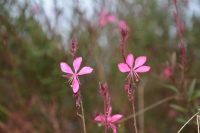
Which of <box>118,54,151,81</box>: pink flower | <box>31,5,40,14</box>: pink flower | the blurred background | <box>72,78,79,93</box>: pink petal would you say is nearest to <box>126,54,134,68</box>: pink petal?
<box>118,54,151,81</box>: pink flower

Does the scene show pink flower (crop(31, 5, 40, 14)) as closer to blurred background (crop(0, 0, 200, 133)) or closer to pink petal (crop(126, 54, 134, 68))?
blurred background (crop(0, 0, 200, 133))

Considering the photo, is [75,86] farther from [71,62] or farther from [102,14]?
[102,14]

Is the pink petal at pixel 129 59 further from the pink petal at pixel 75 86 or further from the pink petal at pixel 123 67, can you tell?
the pink petal at pixel 75 86

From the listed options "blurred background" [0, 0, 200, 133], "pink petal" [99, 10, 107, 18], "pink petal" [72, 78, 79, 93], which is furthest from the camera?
"pink petal" [99, 10, 107, 18]

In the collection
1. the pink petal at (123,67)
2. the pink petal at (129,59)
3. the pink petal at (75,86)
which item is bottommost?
the pink petal at (75,86)

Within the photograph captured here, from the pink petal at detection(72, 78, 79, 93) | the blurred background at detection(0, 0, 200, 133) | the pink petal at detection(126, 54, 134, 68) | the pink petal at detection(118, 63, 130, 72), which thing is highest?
the blurred background at detection(0, 0, 200, 133)

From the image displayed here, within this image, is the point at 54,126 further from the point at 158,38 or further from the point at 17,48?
the point at 158,38

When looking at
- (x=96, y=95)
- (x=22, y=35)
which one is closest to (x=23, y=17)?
(x=22, y=35)

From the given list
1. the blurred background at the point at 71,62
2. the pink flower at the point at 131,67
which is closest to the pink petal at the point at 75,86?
the pink flower at the point at 131,67

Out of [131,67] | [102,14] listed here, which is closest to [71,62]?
[102,14]
